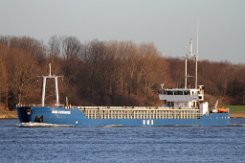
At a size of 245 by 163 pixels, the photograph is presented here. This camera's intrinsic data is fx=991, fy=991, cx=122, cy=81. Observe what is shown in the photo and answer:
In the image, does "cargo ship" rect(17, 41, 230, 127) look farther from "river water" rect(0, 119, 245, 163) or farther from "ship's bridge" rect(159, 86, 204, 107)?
"river water" rect(0, 119, 245, 163)

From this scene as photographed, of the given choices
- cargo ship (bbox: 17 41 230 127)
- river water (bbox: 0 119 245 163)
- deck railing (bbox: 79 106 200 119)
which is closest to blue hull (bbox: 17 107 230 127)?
cargo ship (bbox: 17 41 230 127)

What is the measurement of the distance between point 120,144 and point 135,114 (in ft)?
98.5

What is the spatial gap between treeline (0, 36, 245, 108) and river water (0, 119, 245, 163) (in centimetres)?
3075

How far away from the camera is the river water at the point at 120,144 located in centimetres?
6656

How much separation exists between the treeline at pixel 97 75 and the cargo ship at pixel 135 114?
2880 cm

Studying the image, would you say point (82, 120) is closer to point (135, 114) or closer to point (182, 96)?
point (135, 114)

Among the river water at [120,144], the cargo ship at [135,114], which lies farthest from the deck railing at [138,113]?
the river water at [120,144]

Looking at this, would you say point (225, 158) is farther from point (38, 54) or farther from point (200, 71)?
point (200, 71)

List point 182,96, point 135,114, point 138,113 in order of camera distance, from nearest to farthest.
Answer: point 135,114
point 138,113
point 182,96

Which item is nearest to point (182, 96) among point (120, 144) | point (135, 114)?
point (135, 114)

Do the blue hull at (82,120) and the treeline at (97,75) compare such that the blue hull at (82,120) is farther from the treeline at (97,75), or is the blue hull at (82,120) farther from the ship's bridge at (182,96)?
the treeline at (97,75)

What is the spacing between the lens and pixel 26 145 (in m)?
76.9

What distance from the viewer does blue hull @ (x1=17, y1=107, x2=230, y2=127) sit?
Answer: 331 feet

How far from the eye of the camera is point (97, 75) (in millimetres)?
162000
